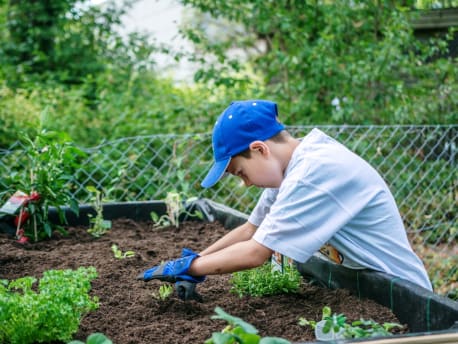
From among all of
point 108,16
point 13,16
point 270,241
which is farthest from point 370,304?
point 13,16

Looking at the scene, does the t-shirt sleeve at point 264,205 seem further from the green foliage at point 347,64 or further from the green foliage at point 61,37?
the green foliage at point 61,37

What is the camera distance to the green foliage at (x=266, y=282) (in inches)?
93.1

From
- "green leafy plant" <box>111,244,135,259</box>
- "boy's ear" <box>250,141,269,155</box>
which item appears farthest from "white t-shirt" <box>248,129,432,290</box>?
"green leafy plant" <box>111,244,135,259</box>

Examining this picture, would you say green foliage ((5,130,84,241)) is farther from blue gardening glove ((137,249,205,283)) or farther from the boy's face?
the boy's face

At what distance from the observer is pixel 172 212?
3861 millimetres

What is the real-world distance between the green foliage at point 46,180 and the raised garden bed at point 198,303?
0.66 feet

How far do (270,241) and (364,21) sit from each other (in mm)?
4006

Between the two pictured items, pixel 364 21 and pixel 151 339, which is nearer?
pixel 151 339

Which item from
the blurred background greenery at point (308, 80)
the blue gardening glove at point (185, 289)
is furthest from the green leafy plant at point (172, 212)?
the blue gardening glove at point (185, 289)

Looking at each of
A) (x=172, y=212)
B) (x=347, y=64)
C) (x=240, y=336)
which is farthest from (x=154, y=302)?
(x=347, y=64)

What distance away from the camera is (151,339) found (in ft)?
6.21

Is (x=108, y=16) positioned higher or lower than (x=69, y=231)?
higher

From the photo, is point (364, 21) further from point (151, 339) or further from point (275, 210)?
point (151, 339)

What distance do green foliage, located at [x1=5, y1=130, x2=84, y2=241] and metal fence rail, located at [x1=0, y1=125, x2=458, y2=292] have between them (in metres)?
1.10
